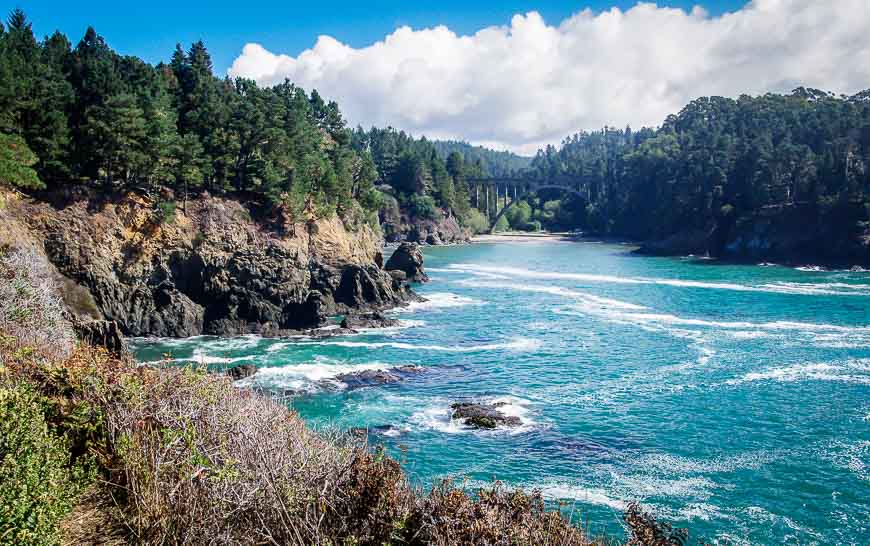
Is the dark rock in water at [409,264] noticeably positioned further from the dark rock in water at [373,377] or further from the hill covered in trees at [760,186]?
the hill covered in trees at [760,186]

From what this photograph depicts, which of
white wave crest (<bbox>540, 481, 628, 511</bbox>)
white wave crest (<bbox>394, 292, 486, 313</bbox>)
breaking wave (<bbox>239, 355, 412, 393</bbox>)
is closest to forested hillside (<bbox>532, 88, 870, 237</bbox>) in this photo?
white wave crest (<bbox>394, 292, 486, 313</bbox>)

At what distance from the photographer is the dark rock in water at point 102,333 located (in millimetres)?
37062

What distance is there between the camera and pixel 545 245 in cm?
14838

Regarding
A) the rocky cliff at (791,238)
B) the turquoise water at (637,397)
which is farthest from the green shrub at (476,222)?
the turquoise water at (637,397)

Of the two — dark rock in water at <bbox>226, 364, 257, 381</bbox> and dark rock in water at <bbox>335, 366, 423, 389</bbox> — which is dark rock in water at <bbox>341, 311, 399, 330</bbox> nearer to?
dark rock in water at <bbox>335, 366, 423, 389</bbox>

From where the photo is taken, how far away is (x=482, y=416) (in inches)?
1258

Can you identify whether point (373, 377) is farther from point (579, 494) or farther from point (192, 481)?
point (192, 481)

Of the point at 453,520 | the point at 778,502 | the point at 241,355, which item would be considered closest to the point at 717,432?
the point at 778,502

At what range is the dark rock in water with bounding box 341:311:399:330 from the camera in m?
54.6

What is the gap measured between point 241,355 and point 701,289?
2123 inches

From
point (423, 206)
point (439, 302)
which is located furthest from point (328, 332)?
point (423, 206)

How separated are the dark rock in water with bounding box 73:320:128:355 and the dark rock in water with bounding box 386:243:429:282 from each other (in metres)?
49.3

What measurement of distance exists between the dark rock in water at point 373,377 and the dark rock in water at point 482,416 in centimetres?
622

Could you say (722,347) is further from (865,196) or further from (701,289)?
(865,196)
